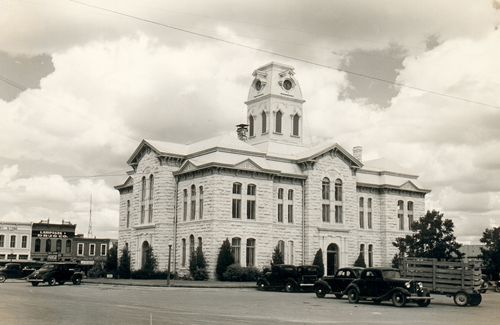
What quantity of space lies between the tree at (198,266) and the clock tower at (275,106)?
16.4 m

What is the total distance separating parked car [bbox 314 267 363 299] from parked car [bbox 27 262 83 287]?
19.7 metres

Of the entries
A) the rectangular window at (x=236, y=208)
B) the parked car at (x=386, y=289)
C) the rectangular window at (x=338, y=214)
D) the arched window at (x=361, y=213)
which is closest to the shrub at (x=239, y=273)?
the rectangular window at (x=236, y=208)

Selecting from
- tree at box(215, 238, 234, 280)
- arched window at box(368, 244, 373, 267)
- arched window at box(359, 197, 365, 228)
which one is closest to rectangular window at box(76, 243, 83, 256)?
arched window at box(359, 197, 365, 228)

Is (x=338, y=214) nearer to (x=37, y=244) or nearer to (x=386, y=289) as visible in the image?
(x=386, y=289)

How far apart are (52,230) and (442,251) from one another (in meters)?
64.8

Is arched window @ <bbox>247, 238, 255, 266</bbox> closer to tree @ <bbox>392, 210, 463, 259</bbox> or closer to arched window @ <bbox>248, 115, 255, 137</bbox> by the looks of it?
tree @ <bbox>392, 210, 463, 259</bbox>

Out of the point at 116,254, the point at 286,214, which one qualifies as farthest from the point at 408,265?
the point at 116,254

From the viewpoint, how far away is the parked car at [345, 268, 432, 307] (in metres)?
28.3

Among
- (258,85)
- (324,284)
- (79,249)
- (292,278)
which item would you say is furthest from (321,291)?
(79,249)

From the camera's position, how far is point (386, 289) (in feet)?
95.4

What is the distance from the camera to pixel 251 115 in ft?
231

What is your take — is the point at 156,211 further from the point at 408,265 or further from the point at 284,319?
the point at 284,319

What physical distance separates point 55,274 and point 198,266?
46.6 ft

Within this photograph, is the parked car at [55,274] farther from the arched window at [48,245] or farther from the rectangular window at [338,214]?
the arched window at [48,245]
